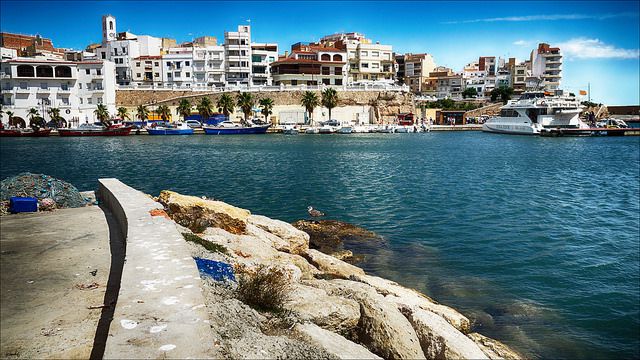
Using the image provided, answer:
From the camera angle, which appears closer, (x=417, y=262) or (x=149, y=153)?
(x=417, y=262)

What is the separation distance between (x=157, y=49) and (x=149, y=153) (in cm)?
6119

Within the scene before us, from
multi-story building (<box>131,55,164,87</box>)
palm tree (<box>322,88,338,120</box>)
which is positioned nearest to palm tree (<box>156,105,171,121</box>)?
multi-story building (<box>131,55,164,87</box>)

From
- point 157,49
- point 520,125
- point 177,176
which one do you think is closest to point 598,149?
point 520,125

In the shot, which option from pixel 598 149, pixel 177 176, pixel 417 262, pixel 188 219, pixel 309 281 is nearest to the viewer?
pixel 309 281

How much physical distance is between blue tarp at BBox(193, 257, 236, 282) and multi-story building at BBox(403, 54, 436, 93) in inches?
5175

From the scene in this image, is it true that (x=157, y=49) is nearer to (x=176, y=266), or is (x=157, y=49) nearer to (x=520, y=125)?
(x=520, y=125)

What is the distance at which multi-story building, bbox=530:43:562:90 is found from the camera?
127m

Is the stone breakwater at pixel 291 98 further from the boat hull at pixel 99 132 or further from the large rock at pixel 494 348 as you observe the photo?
the large rock at pixel 494 348

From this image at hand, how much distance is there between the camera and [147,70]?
9525 cm

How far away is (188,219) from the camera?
1117cm

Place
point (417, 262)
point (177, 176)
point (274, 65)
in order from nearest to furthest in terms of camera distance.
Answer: point (417, 262)
point (177, 176)
point (274, 65)

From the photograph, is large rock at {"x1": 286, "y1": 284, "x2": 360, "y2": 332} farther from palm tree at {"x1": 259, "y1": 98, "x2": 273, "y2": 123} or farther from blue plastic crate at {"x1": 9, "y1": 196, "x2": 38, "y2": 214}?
palm tree at {"x1": 259, "y1": 98, "x2": 273, "y2": 123}

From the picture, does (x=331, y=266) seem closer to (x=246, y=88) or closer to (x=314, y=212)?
(x=314, y=212)

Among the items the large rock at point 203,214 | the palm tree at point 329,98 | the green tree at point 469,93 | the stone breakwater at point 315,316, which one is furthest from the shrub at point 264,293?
the green tree at point 469,93
